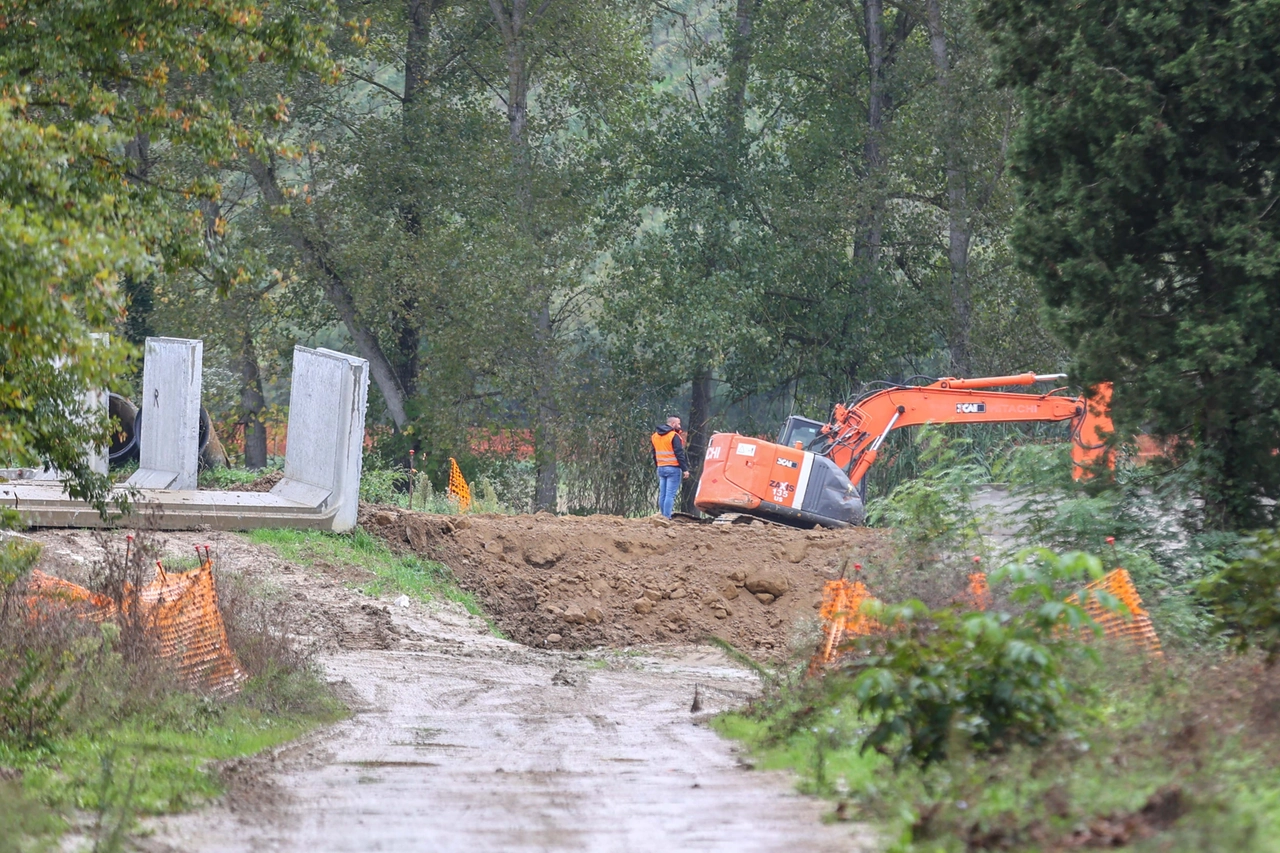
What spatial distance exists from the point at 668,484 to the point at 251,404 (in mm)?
15430

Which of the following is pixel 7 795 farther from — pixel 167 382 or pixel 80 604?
pixel 167 382

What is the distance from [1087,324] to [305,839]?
9.53m

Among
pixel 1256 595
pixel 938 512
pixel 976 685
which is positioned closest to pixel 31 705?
pixel 976 685

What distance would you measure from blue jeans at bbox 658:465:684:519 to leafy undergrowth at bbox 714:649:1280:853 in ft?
52.8

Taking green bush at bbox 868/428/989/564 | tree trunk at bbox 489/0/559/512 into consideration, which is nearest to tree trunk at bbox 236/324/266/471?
tree trunk at bbox 489/0/559/512

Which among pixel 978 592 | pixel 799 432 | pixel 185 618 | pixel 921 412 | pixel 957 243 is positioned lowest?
pixel 185 618

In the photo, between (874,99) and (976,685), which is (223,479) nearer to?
(874,99)

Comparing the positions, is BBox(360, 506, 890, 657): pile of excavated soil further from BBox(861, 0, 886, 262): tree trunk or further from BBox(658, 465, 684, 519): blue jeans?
BBox(861, 0, 886, 262): tree trunk

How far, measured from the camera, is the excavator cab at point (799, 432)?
2205 centimetres

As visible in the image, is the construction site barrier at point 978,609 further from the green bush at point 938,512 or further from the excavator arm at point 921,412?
the excavator arm at point 921,412

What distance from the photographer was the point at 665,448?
24172mm

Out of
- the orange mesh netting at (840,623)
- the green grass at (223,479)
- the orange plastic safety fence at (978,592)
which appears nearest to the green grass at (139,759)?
the orange mesh netting at (840,623)

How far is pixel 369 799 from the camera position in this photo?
7.20m

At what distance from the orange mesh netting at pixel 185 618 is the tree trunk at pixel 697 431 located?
2200 centimetres
